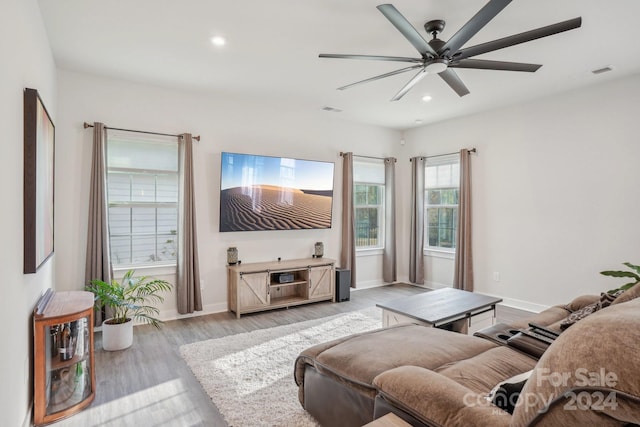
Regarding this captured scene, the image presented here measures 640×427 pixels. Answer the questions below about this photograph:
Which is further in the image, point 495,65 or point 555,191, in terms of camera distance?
point 555,191

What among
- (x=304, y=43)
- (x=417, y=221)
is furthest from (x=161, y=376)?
(x=417, y=221)

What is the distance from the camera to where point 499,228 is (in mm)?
5223

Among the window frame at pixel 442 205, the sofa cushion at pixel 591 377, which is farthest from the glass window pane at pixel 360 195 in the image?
the sofa cushion at pixel 591 377

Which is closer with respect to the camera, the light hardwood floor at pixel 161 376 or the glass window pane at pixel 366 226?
the light hardwood floor at pixel 161 376

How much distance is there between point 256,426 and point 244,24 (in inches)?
116

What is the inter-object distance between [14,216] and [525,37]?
3206mm

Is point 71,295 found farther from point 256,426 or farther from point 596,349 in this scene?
point 596,349

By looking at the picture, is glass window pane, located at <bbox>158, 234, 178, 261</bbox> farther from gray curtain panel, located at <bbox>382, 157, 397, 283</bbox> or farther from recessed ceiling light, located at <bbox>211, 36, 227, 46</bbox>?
gray curtain panel, located at <bbox>382, 157, 397, 283</bbox>

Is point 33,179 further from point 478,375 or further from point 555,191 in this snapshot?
point 555,191

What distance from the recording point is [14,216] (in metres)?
1.92

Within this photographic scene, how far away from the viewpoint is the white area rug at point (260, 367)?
2.34m

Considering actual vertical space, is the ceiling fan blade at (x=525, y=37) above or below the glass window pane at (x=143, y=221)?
above

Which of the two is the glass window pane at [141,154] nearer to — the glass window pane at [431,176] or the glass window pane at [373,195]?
the glass window pane at [373,195]

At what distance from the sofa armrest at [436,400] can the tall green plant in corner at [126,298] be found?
2834 mm
